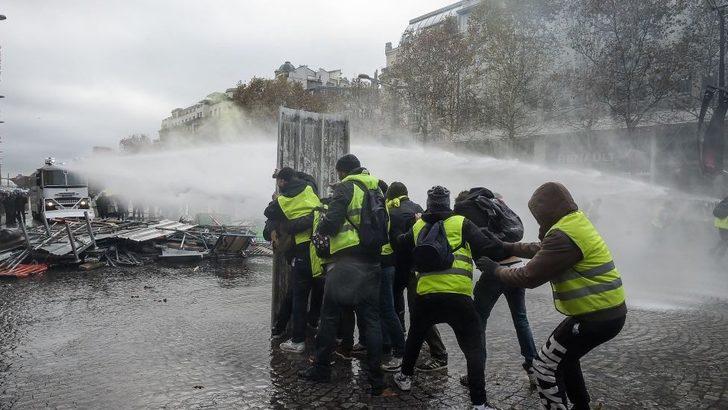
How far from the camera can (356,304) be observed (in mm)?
4387

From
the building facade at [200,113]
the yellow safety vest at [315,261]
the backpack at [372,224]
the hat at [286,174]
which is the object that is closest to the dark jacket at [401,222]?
the backpack at [372,224]

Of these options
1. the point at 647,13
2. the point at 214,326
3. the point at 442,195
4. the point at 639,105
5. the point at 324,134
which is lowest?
the point at 214,326

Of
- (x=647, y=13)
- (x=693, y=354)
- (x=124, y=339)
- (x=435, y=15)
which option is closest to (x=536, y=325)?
(x=693, y=354)

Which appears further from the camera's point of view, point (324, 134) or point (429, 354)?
point (324, 134)

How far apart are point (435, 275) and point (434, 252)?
0.22m

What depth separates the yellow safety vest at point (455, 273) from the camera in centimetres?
382

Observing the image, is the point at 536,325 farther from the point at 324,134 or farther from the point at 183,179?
the point at 183,179

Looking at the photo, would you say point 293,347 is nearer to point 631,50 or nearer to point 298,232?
point 298,232

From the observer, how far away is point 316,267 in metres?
5.21

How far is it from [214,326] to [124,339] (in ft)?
3.59

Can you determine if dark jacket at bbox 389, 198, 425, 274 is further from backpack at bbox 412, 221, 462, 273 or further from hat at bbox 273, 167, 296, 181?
hat at bbox 273, 167, 296, 181

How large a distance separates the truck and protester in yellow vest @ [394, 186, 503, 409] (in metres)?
20.7

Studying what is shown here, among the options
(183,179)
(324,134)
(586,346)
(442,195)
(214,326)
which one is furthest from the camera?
(183,179)

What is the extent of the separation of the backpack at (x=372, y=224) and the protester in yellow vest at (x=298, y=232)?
0.99 m
